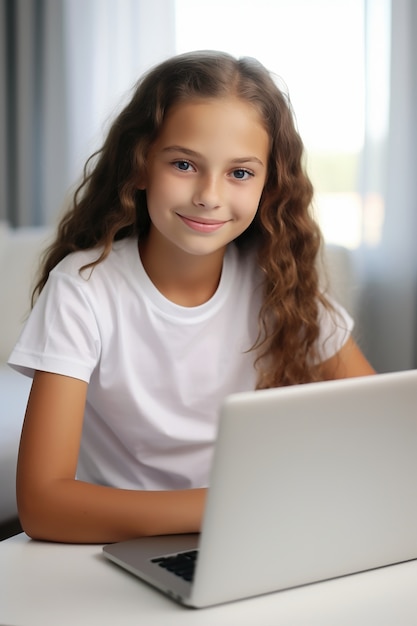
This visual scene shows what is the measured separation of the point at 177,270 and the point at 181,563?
22.6 inches

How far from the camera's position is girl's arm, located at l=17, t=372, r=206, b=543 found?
1.02m

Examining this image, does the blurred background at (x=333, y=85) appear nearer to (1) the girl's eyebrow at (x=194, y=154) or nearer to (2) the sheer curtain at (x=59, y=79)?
(2) the sheer curtain at (x=59, y=79)

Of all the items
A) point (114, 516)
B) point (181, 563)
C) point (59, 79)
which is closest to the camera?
point (181, 563)

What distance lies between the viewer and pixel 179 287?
1.40 m

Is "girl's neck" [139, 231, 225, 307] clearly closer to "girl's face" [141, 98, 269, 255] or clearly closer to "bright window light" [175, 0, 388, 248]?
"girl's face" [141, 98, 269, 255]

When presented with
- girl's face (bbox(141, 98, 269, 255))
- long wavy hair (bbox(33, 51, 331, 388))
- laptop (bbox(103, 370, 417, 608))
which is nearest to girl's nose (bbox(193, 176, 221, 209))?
girl's face (bbox(141, 98, 269, 255))

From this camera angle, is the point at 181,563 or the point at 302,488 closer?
the point at 302,488

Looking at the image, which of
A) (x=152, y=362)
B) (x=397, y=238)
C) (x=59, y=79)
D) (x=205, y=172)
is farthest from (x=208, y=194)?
(x=59, y=79)

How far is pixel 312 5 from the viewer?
8.88 ft

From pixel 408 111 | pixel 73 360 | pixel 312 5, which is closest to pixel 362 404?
pixel 73 360

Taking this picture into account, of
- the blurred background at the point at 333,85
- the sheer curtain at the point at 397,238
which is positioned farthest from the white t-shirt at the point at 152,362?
the sheer curtain at the point at 397,238

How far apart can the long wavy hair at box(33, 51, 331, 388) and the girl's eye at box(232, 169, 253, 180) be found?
0.09 metres

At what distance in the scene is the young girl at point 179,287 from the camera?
1.26 meters

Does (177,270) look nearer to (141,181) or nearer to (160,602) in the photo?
(141,181)
